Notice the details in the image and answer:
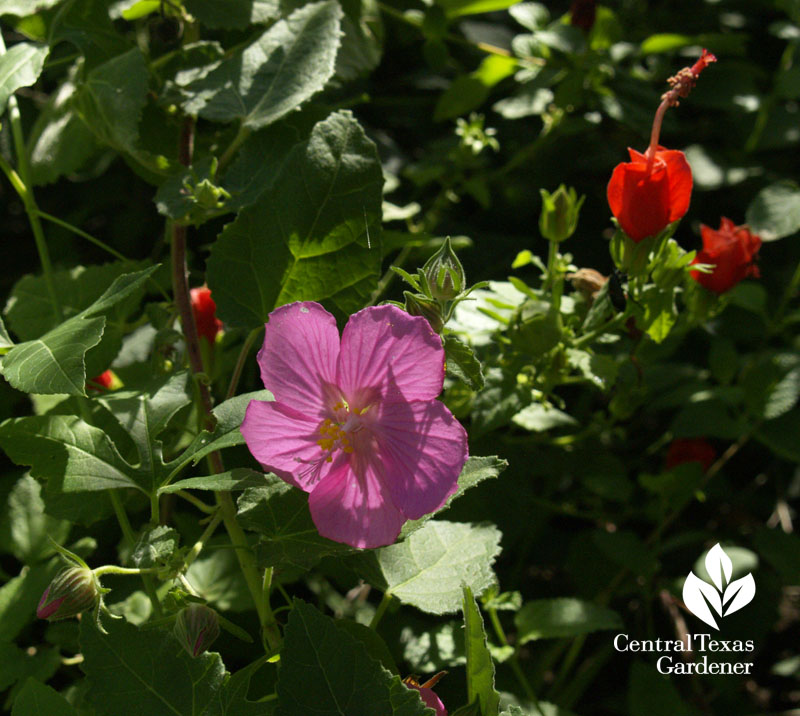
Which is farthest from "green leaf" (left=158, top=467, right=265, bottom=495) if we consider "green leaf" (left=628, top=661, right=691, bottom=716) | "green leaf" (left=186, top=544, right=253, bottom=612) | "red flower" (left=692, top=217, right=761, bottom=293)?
"green leaf" (left=628, top=661, right=691, bottom=716)

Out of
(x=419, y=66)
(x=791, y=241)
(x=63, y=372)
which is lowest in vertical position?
(x=791, y=241)

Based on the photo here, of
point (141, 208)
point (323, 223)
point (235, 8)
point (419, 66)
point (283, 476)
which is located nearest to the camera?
point (283, 476)

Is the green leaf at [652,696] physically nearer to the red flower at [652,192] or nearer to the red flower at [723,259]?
the red flower at [723,259]

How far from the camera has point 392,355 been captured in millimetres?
629

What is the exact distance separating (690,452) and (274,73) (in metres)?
0.83

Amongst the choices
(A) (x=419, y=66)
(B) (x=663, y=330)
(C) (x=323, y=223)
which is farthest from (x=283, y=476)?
(A) (x=419, y=66)

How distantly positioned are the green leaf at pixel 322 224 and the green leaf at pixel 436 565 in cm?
24

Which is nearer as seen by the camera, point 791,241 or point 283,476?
point 283,476

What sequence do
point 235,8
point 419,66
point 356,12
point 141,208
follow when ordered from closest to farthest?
point 235,8
point 356,12
point 141,208
point 419,66

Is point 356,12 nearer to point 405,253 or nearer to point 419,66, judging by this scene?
point 405,253

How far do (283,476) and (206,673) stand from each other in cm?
16

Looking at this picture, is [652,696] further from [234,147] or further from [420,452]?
[234,147]

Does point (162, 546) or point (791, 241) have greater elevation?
point (162, 546)

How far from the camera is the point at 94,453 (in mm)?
728
